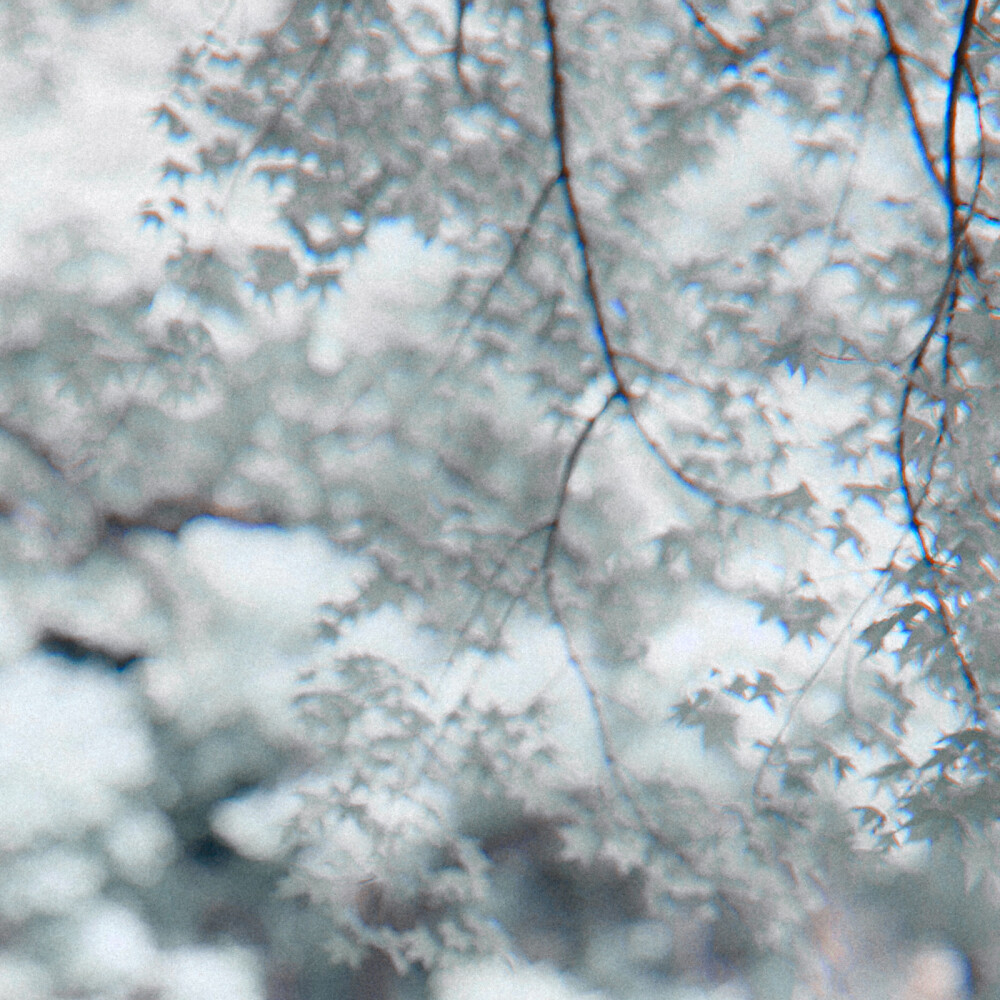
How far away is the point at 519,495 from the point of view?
1.72 m

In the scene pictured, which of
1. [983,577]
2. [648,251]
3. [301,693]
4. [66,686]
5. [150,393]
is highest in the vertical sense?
[648,251]

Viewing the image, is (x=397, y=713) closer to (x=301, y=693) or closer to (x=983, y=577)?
(x=301, y=693)

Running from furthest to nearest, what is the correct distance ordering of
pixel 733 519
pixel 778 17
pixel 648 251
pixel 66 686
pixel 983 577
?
pixel 66 686 → pixel 648 251 → pixel 733 519 → pixel 778 17 → pixel 983 577

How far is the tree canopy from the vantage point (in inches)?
50.6

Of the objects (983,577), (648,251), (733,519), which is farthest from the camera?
(648,251)

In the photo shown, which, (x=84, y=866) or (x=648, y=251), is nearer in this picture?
A: (x=648, y=251)

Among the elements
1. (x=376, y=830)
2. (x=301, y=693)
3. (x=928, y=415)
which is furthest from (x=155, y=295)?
(x=928, y=415)

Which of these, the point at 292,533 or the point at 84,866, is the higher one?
the point at 292,533

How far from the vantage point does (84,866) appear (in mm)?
1709

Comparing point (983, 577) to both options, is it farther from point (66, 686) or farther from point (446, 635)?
point (66, 686)

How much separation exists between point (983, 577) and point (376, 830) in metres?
1.11

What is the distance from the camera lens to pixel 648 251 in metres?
1.52

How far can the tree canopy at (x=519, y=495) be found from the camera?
1284mm

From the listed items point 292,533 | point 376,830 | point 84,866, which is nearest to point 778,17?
point 292,533
